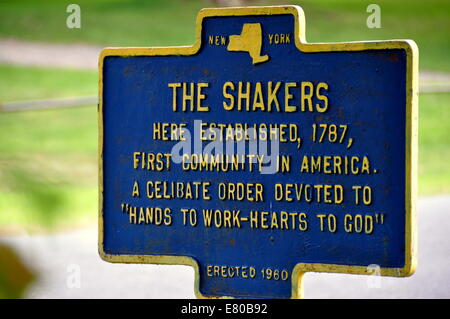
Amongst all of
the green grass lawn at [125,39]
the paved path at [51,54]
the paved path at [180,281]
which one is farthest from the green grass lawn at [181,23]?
the paved path at [180,281]

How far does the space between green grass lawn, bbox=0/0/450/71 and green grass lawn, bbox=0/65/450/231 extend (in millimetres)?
2275

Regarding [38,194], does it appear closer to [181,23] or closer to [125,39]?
[125,39]

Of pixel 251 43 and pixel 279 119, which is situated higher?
pixel 251 43

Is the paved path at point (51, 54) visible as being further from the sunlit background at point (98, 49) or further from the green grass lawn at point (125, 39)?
the green grass lawn at point (125, 39)

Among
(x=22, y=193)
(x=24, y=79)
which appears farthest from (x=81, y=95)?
(x=22, y=193)

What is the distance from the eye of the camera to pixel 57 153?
31.2 feet

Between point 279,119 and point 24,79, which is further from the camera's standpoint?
point 24,79

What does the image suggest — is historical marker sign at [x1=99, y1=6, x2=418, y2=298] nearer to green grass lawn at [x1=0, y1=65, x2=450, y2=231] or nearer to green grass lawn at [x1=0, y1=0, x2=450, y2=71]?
green grass lawn at [x1=0, y1=65, x2=450, y2=231]

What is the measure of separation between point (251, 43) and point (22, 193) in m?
2.33

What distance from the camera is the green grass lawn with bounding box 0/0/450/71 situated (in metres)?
21.6

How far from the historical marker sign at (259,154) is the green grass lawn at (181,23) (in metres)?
16.7

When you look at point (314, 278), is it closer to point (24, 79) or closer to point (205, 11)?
point (205, 11)

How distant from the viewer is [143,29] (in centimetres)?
2344

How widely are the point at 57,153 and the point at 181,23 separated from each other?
14.7 meters
